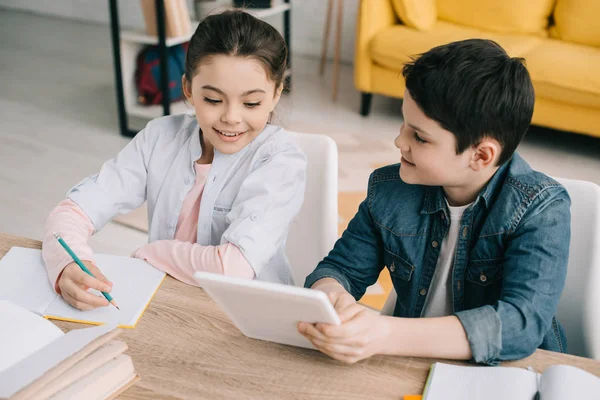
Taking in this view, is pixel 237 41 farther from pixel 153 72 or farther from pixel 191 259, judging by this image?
pixel 153 72

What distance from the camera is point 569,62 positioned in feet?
10.5

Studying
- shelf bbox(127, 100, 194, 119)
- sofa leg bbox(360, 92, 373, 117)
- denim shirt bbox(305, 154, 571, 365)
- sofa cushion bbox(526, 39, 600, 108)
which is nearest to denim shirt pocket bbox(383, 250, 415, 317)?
denim shirt bbox(305, 154, 571, 365)

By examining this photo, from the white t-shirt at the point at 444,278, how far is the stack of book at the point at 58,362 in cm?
59

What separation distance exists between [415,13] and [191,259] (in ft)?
9.42

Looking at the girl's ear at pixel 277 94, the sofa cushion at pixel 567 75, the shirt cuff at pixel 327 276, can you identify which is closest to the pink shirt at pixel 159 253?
the shirt cuff at pixel 327 276

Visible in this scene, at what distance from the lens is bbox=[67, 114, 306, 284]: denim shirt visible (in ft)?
4.33

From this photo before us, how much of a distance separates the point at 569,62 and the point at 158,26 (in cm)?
199

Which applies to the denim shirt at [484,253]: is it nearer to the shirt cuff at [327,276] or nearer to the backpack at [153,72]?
the shirt cuff at [327,276]

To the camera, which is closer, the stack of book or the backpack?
the stack of book

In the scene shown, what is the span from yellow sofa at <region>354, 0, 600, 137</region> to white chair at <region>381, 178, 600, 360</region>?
2.15 metres

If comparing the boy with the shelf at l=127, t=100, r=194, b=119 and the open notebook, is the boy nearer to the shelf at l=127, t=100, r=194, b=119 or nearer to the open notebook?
the open notebook

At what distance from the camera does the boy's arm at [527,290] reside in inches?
37.3

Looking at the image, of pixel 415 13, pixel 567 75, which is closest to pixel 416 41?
pixel 415 13

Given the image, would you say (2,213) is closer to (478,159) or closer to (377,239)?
(377,239)
